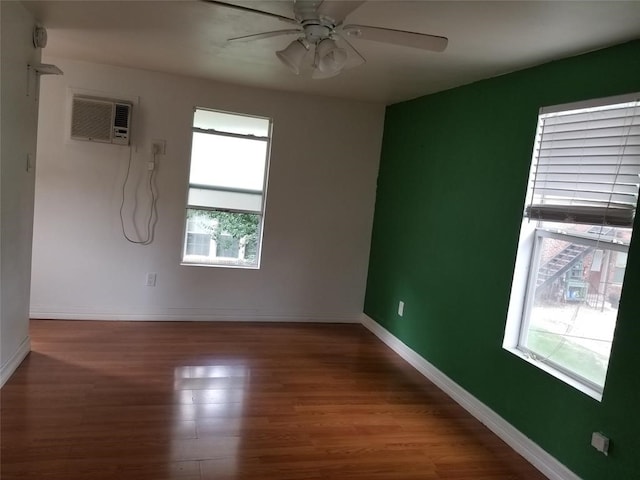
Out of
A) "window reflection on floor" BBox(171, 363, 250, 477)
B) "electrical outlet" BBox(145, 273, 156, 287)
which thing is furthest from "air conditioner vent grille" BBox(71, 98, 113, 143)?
"window reflection on floor" BBox(171, 363, 250, 477)

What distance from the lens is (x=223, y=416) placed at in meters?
2.95

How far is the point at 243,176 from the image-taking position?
15.9ft

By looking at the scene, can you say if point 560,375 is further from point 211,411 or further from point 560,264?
point 211,411

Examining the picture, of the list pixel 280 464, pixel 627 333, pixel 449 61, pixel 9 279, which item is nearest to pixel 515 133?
pixel 449 61

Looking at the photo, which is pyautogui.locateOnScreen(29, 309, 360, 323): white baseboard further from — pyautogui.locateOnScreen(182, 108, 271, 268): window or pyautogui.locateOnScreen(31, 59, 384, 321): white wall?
pyautogui.locateOnScreen(182, 108, 271, 268): window

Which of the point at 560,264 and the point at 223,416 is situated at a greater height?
the point at 560,264

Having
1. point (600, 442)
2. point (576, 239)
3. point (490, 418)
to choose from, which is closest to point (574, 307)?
point (576, 239)

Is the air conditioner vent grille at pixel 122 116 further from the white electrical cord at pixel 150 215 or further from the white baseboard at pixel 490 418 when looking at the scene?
the white baseboard at pixel 490 418

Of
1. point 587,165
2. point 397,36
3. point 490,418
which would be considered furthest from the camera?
point 490,418

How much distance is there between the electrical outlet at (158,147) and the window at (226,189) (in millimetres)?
253

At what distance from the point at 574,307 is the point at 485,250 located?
73 cm

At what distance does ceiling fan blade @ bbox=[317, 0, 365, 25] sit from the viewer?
1.89 meters

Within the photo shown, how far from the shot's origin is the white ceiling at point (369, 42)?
225cm

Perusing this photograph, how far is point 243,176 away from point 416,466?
3.10 meters
